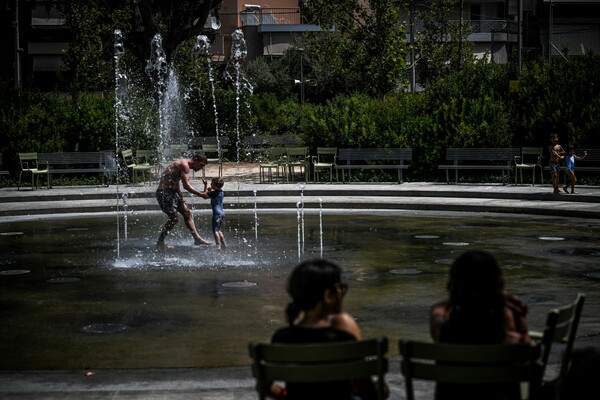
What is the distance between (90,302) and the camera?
12945 millimetres

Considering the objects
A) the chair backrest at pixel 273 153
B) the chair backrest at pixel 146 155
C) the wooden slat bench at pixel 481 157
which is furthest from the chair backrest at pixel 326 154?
the chair backrest at pixel 146 155

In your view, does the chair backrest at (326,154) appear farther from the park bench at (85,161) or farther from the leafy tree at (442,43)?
the leafy tree at (442,43)

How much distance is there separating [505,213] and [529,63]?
9.80 metres

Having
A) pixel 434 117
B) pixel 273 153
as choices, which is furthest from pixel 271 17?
pixel 434 117

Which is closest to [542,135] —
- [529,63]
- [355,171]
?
[529,63]

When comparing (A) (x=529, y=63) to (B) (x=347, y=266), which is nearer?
(B) (x=347, y=266)

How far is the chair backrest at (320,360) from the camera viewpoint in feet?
17.4

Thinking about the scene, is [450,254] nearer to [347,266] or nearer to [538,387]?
[347,266]

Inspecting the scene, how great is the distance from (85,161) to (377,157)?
7936 millimetres

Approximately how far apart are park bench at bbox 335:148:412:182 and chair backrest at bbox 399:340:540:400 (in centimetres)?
2378

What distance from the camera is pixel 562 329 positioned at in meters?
6.37

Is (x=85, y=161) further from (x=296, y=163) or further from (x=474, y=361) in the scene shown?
(x=474, y=361)

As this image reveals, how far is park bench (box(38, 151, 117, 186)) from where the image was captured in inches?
1156

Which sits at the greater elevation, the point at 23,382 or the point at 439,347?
the point at 439,347
